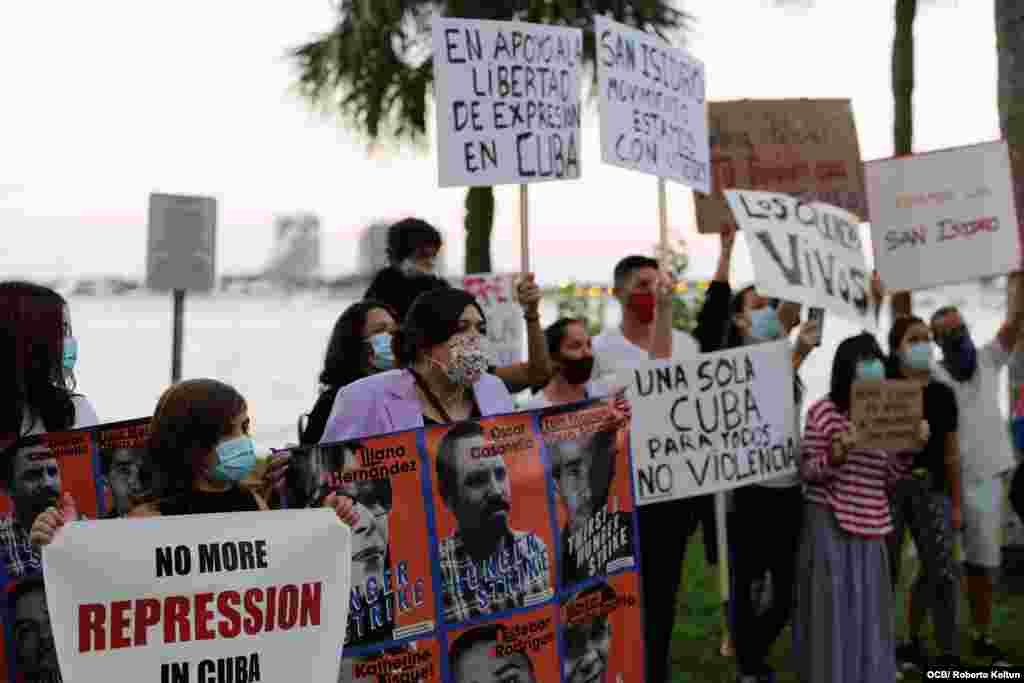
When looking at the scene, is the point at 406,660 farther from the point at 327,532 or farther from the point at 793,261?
the point at 793,261

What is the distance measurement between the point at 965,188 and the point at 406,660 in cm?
440

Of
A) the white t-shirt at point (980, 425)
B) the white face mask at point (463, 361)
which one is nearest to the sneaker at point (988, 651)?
the white t-shirt at point (980, 425)

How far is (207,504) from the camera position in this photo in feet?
10.7

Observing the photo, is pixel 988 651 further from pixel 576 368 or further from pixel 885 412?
pixel 576 368

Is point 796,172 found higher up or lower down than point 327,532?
higher up

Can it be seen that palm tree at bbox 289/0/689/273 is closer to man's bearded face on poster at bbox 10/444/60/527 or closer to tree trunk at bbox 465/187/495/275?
tree trunk at bbox 465/187/495/275

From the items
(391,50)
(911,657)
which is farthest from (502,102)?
(391,50)

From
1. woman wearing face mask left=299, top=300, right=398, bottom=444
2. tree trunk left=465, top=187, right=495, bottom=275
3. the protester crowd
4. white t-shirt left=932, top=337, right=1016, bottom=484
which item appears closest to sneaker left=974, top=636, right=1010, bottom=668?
the protester crowd

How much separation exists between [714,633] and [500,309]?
2.15m

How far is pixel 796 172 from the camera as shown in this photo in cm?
750

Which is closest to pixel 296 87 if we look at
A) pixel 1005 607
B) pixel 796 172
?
pixel 796 172

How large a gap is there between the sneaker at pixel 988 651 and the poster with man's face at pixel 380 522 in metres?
3.80

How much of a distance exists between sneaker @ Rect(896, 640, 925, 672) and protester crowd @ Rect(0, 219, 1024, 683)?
0.4 inches

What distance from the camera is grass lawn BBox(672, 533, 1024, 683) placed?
21.3 feet
